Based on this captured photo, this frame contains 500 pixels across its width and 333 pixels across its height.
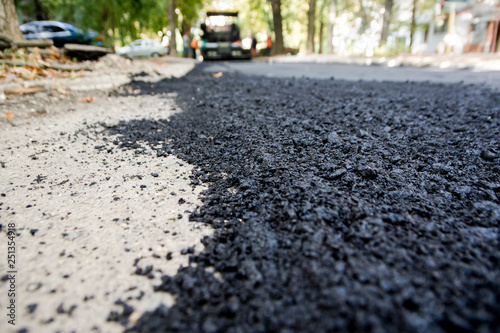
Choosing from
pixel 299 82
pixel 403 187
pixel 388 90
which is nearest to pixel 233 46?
pixel 299 82

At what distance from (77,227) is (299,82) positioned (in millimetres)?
5374

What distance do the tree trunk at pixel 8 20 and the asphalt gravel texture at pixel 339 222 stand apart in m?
4.62

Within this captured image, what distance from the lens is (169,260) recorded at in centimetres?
146

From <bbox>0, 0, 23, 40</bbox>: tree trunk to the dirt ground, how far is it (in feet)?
11.8

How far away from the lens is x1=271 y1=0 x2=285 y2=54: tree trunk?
19.9 metres

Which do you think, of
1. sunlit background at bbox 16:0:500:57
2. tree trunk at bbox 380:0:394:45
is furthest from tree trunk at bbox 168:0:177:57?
tree trunk at bbox 380:0:394:45

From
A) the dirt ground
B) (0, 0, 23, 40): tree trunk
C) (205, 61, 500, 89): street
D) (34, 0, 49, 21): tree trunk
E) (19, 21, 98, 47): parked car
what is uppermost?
(34, 0, 49, 21): tree trunk

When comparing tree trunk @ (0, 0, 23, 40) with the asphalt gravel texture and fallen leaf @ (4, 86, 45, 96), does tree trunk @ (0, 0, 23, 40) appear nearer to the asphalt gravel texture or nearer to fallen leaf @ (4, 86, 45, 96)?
fallen leaf @ (4, 86, 45, 96)

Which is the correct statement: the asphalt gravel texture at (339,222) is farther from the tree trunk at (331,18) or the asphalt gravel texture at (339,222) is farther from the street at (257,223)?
the tree trunk at (331,18)

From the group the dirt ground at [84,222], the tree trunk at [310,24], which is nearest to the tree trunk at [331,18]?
the tree trunk at [310,24]

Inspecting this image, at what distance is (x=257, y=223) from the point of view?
5.40 feet

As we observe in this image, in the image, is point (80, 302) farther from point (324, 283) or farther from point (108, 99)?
point (108, 99)

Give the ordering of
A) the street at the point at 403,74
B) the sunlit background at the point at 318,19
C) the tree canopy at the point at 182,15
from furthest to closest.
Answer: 1. the sunlit background at the point at 318,19
2. the tree canopy at the point at 182,15
3. the street at the point at 403,74

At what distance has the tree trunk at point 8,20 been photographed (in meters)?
5.79
